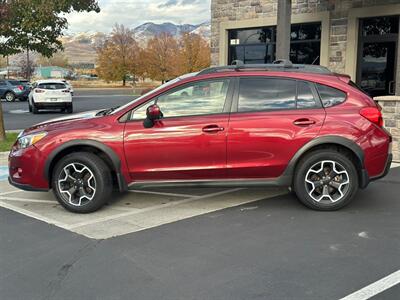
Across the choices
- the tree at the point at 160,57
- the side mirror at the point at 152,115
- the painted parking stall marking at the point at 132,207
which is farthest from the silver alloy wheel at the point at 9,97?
the side mirror at the point at 152,115

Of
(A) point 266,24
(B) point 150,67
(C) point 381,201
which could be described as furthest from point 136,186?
(B) point 150,67

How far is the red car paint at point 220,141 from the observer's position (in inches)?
214

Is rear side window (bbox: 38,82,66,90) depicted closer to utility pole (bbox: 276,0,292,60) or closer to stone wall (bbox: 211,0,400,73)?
stone wall (bbox: 211,0,400,73)

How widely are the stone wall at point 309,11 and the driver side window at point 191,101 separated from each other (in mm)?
7218

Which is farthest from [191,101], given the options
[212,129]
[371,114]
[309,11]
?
[309,11]

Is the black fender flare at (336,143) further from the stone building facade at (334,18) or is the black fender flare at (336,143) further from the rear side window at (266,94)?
the stone building facade at (334,18)

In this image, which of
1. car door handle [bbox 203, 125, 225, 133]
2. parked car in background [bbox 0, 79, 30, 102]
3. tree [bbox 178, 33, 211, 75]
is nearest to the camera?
car door handle [bbox 203, 125, 225, 133]

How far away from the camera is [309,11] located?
12.5 meters

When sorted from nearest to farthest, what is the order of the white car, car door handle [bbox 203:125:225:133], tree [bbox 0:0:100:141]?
1. car door handle [bbox 203:125:225:133]
2. tree [bbox 0:0:100:141]
3. the white car

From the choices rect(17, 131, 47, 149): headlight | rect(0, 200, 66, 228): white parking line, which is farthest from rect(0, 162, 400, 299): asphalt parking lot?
rect(17, 131, 47, 149): headlight

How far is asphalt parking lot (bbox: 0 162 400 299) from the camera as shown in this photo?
3656 millimetres

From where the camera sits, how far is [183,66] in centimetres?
4775

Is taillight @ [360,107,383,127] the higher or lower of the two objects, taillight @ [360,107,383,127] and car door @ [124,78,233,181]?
the higher

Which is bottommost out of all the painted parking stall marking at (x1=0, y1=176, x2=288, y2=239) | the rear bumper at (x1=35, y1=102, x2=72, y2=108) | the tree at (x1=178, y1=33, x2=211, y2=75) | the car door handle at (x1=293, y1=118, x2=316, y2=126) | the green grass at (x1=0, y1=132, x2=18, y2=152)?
the painted parking stall marking at (x1=0, y1=176, x2=288, y2=239)
